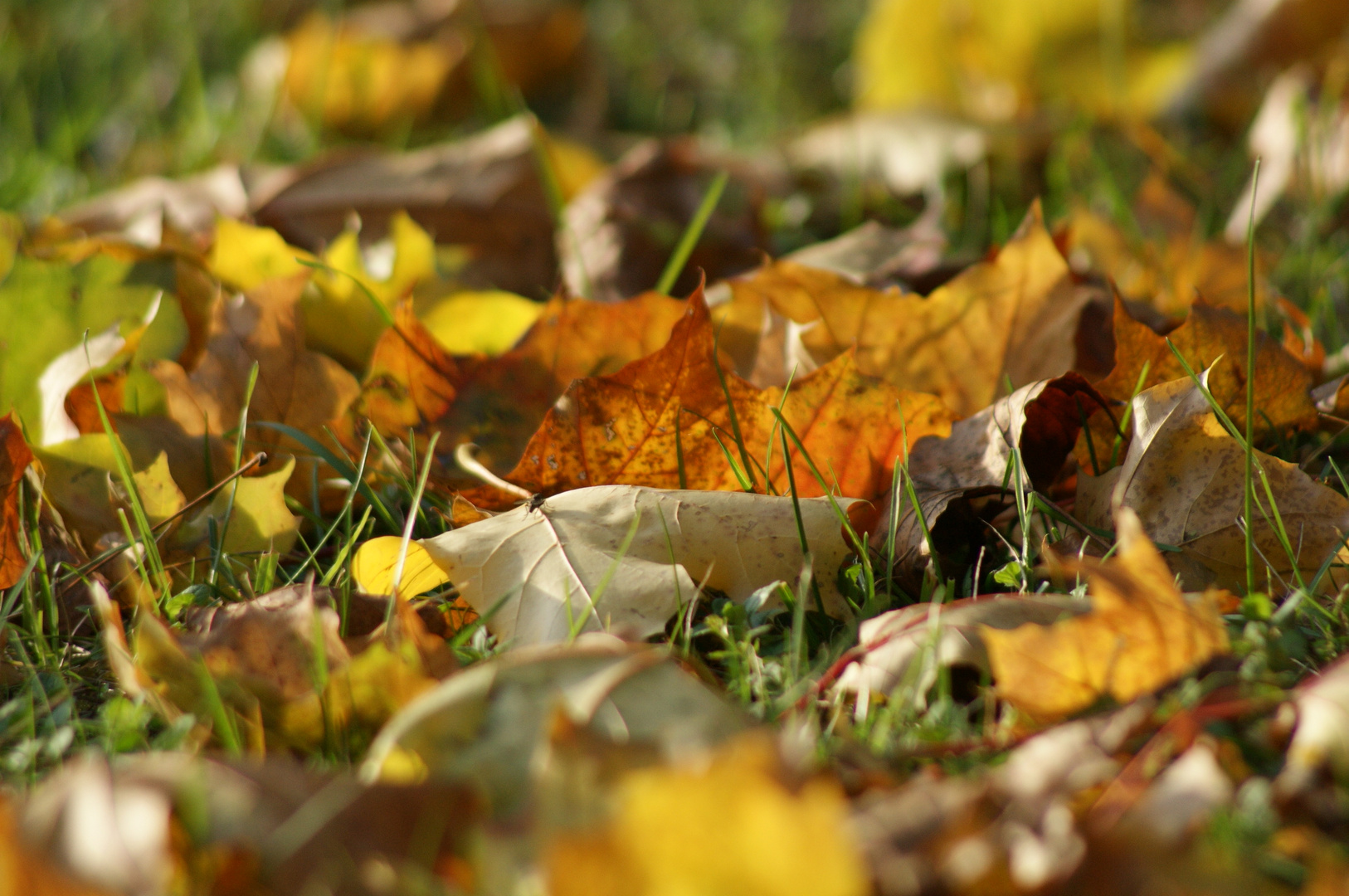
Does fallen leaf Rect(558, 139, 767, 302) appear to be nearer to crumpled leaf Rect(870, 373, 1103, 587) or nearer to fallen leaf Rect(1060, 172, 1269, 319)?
fallen leaf Rect(1060, 172, 1269, 319)

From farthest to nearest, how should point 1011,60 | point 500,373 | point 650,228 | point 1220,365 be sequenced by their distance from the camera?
point 1011,60 → point 650,228 → point 500,373 → point 1220,365

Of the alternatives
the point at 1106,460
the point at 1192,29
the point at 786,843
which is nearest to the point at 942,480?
the point at 1106,460

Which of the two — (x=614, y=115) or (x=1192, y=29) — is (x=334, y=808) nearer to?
(x=614, y=115)

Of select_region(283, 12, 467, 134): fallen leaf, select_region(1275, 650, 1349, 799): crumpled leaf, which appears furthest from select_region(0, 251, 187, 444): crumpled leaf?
select_region(283, 12, 467, 134): fallen leaf

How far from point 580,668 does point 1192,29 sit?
290 cm

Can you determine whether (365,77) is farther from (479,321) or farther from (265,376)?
(265,376)

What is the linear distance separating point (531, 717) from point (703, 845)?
19cm

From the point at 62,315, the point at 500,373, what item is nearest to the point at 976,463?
the point at 500,373

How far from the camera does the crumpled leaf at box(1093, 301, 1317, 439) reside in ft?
3.28

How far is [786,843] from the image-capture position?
1.59 feet

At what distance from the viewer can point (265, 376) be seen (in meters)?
1.15

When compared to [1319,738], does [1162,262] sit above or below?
below

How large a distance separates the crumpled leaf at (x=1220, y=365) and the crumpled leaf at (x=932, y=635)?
0.29 meters

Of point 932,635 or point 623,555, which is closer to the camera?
point 932,635
